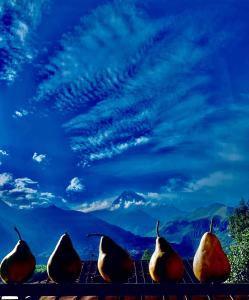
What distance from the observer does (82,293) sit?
2707 mm

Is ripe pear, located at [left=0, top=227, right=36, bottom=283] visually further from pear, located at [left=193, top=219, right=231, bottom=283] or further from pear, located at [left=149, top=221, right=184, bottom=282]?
pear, located at [left=193, top=219, right=231, bottom=283]

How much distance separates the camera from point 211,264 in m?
2.89

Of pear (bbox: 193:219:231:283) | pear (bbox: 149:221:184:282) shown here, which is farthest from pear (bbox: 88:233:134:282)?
pear (bbox: 193:219:231:283)

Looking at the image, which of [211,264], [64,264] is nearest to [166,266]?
[211,264]

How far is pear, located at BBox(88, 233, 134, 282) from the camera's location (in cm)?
294

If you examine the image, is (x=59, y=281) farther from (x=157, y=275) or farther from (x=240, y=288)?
(x=240, y=288)

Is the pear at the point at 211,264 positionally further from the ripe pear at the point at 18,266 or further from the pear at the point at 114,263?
the ripe pear at the point at 18,266

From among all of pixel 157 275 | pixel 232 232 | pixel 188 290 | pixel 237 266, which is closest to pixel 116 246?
pixel 157 275

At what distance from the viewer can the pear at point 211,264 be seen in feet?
9.43

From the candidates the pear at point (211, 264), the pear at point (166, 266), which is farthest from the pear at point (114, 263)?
the pear at point (211, 264)

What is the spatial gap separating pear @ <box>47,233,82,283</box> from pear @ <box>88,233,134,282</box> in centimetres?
20

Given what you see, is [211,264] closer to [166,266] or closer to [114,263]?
[166,266]

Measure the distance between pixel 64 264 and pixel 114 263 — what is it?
1.25 feet

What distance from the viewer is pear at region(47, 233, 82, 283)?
9.46 feet
